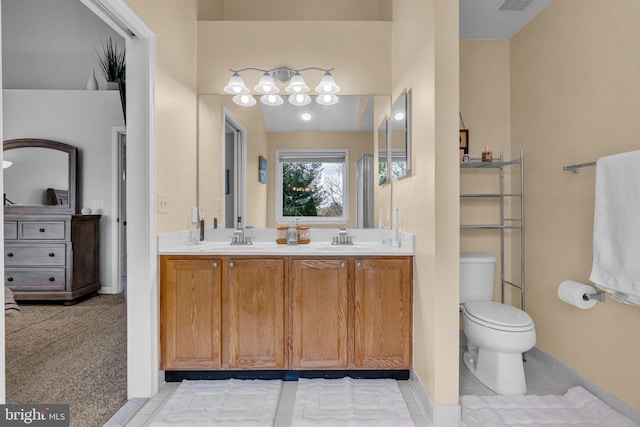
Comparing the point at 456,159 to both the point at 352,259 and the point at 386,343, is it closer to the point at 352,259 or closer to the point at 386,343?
the point at 352,259

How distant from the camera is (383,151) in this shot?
2.72 m

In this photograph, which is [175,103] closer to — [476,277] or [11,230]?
[476,277]

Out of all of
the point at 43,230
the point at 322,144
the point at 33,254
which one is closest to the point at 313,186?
the point at 322,144

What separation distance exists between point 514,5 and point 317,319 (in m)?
2.42

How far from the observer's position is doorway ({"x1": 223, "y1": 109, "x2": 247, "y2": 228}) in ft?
9.15

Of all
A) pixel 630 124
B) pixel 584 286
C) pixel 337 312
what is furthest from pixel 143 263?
pixel 630 124

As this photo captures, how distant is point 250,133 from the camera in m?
2.81

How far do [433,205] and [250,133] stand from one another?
1.66m

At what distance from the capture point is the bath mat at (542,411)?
5.81 ft

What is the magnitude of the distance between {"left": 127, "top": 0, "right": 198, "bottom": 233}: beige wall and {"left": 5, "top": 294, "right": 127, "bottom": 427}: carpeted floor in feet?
3.27

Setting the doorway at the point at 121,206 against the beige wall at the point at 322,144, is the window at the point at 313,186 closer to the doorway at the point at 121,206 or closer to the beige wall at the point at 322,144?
the beige wall at the point at 322,144

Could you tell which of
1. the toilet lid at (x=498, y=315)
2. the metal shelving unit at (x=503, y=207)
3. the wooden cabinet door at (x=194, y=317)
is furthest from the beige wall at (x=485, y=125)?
the wooden cabinet door at (x=194, y=317)

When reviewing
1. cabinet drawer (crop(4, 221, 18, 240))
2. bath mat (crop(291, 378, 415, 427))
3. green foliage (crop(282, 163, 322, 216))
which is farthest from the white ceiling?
cabinet drawer (crop(4, 221, 18, 240))

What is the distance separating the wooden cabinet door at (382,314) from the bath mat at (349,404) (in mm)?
132
